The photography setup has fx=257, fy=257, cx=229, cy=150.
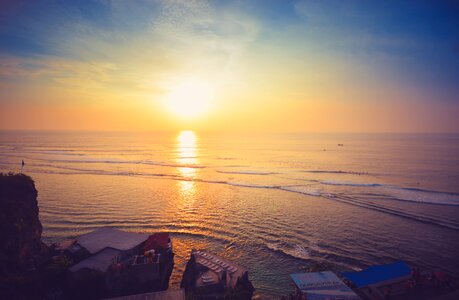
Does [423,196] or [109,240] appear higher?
[423,196]

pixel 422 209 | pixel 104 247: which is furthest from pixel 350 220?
pixel 104 247

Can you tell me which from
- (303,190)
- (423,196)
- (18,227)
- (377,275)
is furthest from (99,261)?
(423,196)

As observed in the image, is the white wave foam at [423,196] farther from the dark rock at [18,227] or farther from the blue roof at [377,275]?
the dark rock at [18,227]

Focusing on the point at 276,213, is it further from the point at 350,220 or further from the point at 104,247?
the point at 104,247

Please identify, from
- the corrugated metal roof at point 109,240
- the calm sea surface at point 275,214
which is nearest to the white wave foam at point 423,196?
the calm sea surface at point 275,214

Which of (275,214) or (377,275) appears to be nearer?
(377,275)

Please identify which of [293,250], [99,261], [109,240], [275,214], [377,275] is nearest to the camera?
[377,275]

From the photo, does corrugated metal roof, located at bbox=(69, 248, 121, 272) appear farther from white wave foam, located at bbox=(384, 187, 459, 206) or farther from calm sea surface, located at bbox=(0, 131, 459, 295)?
white wave foam, located at bbox=(384, 187, 459, 206)

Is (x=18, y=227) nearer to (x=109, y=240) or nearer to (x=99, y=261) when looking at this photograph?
(x=99, y=261)

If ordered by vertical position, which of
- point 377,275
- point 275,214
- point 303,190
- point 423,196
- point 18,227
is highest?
point 18,227
